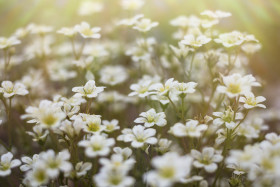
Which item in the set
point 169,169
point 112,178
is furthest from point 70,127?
point 169,169

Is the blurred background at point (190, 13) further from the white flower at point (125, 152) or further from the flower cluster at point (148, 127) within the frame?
the white flower at point (125, 152)

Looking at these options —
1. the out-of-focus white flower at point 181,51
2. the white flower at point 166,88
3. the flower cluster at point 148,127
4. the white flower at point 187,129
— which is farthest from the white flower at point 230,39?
the white flower at point 187,129

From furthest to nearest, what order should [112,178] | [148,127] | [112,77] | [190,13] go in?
[190,13], [112,77], [148,127], [112,178]

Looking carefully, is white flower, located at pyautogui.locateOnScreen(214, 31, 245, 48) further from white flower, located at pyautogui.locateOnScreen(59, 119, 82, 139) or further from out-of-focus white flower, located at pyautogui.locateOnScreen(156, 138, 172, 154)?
white flower, located at pyautogui.locateOnScreen(59, 119, 82, 139)

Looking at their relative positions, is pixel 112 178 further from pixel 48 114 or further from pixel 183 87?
pixel 183 87

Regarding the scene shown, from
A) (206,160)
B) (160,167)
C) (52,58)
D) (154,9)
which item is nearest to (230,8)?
(154,9)

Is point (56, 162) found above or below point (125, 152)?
above

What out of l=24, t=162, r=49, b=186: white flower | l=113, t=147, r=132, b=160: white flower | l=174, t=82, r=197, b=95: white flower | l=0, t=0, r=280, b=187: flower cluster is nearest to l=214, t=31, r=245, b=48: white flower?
l=0, t=0, r=280, b=187: flower cluster

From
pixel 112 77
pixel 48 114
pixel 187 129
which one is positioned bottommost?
pixel 112 77
